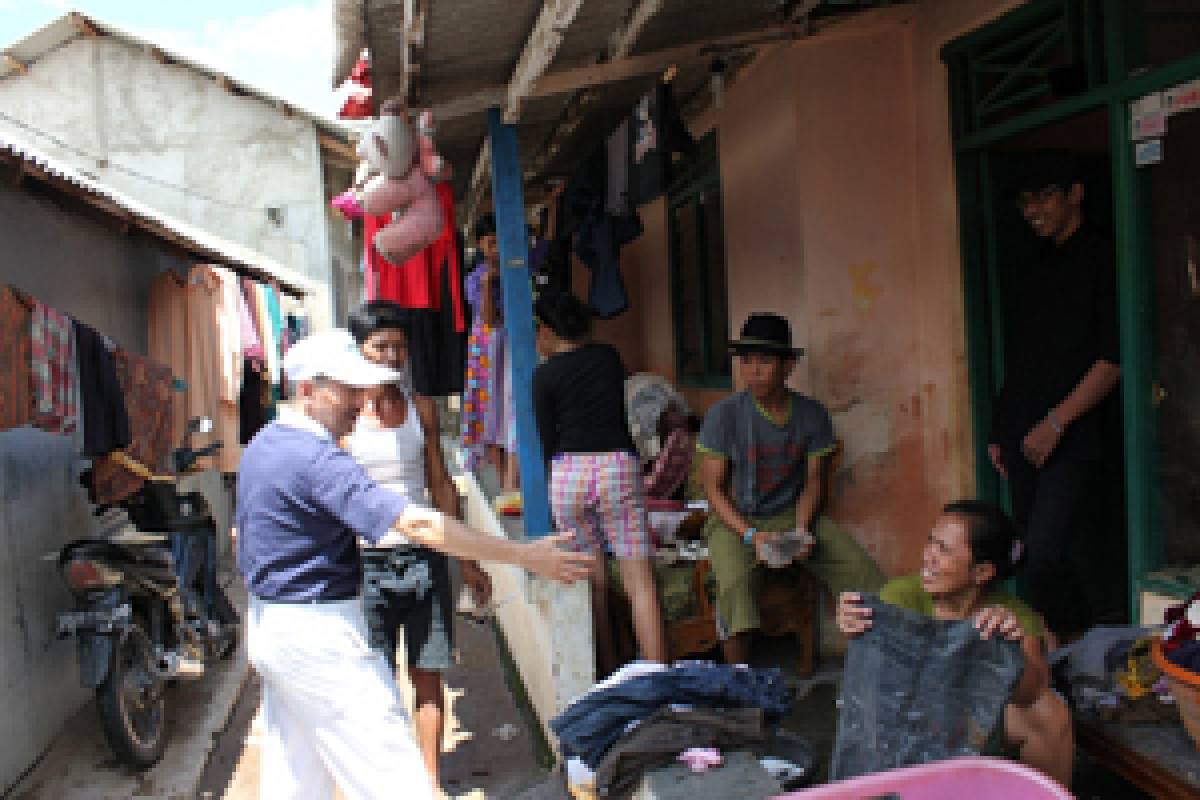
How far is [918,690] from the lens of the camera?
8.74ft

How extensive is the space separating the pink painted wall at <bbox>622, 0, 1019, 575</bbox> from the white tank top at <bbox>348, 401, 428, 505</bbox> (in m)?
2.13

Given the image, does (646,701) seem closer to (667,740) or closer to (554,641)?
(667,740)

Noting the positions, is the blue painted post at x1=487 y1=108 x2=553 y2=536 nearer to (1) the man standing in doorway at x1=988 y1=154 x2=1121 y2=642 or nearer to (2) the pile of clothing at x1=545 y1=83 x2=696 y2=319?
(2) the pile of clothing at x1=545 y1=83 x2=696 y2=319

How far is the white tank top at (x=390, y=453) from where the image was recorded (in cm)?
399

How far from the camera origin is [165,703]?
627 centimetres

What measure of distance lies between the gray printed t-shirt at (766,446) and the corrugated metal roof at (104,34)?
13.9 m

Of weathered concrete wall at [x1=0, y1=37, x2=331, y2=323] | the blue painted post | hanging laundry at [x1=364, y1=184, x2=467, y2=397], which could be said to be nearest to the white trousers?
the blue painted post

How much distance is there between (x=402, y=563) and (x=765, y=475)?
173 centimetres

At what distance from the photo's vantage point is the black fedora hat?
446 centimetres

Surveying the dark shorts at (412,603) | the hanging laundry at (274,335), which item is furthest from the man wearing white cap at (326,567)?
the hanging laundry at (274,335)

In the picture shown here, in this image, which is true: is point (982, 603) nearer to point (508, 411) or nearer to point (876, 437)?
point (876, 437)

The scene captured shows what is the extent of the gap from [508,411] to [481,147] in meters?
1.76

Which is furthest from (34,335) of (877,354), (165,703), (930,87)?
(930,87)

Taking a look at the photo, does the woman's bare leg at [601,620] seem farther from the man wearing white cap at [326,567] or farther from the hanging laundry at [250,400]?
the hanging laundry at [250,400]
